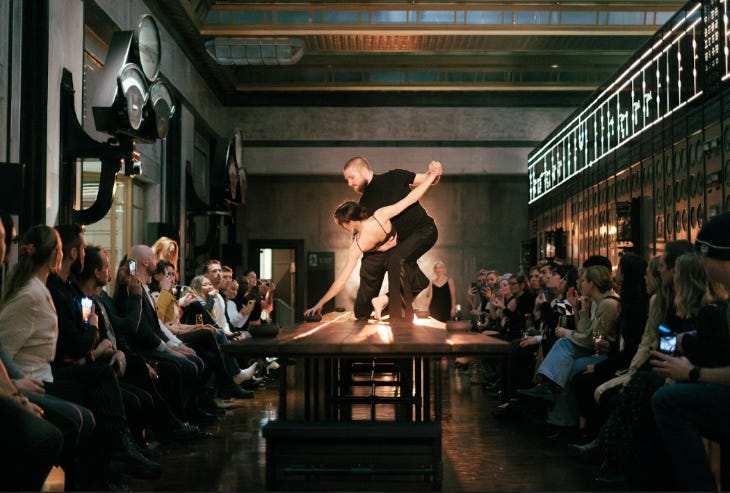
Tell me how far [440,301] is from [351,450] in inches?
279

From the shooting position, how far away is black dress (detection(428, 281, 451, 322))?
10.1 m

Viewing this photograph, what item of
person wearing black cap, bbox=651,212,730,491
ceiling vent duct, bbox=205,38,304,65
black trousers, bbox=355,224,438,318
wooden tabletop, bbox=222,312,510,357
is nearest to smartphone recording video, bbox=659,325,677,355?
person wearing black cap, bbox=651,212,730,491

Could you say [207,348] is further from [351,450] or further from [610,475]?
[351,450]

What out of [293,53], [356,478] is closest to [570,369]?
[356,478]

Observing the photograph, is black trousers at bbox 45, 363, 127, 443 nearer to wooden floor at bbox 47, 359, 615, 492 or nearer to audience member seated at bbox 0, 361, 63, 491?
wooden floor at bbox 47, 359, 615, 492

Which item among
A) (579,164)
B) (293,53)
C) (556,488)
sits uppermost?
(293,53)

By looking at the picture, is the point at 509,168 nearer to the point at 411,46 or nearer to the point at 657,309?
the point at 411,46

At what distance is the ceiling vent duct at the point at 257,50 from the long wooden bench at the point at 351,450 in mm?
9533

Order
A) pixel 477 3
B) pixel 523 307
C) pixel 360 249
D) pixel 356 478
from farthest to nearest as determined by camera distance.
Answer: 1. pixel 477 3
2. pixel 523 307
3. pixel 360 249
4. pixel 356 478

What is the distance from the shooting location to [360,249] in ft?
15.8

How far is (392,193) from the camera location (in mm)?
5168

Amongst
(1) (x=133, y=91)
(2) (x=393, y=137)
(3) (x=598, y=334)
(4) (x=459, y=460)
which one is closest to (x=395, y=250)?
(4) (x=459, y=460)

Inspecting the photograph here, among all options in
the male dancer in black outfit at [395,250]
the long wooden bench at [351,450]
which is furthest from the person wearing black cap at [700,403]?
the male dancer in black outfit at [395,250]

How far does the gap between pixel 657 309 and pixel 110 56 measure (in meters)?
4.40
